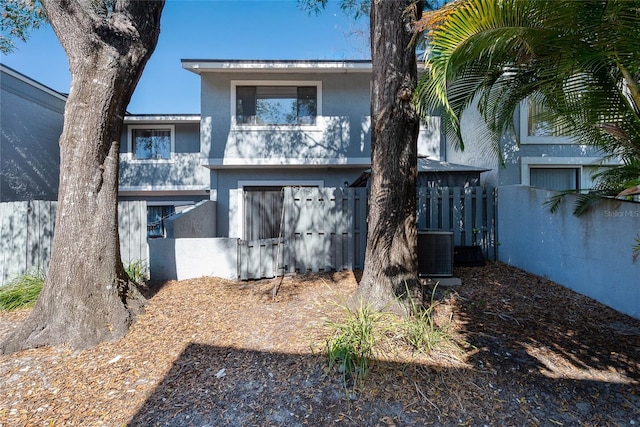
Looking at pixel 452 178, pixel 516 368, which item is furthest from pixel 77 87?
pixel 452 178

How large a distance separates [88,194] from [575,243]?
7324 mm

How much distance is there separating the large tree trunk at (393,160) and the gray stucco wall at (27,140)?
11563 millimetres

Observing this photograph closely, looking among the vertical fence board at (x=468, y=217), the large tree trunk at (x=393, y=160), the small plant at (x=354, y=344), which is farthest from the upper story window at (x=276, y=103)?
the small plant at (x=354, y=344)

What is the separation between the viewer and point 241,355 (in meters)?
3.27

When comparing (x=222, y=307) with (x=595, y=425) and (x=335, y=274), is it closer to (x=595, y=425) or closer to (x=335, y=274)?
(x=335, y=274)

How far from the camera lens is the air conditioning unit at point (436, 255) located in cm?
530

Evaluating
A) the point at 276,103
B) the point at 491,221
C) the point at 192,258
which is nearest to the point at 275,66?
the point at 276,103

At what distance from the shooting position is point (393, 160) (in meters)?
3.89

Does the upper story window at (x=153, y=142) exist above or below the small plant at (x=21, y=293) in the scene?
above

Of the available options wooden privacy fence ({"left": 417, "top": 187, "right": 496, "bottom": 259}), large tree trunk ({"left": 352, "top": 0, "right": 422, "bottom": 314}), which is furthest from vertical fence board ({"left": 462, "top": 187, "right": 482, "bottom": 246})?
large tree trunk ({"left": 352, "top": 0, "right": 422, "bottom": 314})

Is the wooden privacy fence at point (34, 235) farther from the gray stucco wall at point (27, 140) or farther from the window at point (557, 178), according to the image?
the window at point (557, 178)

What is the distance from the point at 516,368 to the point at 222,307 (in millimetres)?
3698

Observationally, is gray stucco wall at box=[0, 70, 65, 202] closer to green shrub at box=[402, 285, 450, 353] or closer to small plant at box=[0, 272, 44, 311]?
small plant at box=[0, 272, 44, 311]

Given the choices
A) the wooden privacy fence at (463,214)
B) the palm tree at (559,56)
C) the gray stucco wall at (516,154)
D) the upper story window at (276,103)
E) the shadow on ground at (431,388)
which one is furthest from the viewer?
the upper story window at (276,103)
